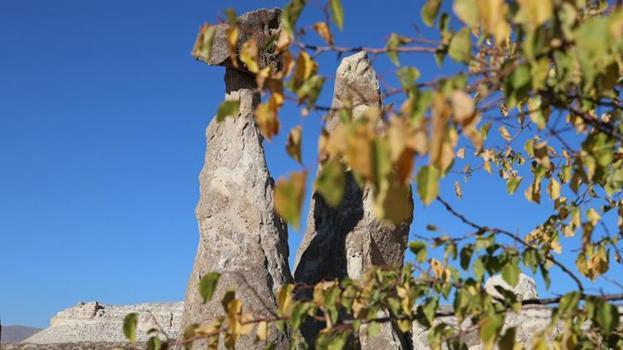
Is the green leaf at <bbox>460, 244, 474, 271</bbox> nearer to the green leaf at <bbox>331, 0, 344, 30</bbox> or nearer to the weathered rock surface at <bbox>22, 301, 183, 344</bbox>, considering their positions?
the green leaf at <bbox>331, 0, 344, 30</bbox>

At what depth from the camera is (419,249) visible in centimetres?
277

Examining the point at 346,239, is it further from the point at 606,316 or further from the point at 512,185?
the point at 606,316

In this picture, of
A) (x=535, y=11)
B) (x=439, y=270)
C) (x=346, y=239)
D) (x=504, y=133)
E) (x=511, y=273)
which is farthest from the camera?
(x=346, y=239)

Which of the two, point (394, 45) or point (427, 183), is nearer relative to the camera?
point (427, 183)

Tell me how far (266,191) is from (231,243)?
0.74 meters

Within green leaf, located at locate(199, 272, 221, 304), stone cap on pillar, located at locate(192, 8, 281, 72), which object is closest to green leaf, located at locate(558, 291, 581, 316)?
green leaf, located at locate(199, 272, 221, 304)

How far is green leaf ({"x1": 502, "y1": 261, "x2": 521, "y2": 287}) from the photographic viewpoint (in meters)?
2.44

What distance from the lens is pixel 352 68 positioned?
374 inches

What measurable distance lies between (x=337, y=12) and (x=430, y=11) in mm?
241

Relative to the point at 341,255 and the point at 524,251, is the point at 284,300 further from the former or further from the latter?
the point at 341,255

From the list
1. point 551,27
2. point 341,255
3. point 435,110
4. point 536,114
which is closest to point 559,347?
point 536,114

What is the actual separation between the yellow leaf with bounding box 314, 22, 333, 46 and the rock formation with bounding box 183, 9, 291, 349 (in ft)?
16.8

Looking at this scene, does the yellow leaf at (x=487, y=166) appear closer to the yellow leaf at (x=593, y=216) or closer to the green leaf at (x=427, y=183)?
the yellow leaf at (x=593, y=216)

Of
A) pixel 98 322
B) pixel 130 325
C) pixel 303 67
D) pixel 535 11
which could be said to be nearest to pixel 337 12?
pixel 303 67
